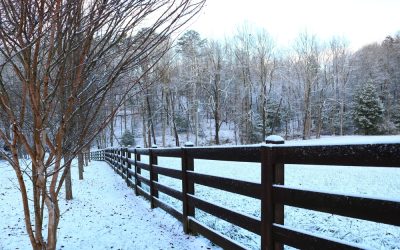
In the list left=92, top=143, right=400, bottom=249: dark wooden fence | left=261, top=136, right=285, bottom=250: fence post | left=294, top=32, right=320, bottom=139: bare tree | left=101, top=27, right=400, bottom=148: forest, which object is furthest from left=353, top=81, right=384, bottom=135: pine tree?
left=261, top=136, right=285, bottom=250: fence post

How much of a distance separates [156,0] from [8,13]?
3.47ft

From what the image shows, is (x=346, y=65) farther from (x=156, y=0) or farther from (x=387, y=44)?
(x=156, y=0)

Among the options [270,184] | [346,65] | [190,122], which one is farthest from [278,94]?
[270,184]

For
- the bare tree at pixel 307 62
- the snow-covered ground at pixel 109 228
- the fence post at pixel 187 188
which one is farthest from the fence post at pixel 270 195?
the bare tree at pixel 307 62

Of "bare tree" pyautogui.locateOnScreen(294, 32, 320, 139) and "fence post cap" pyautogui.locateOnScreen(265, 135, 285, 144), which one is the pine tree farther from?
"fence post cap" pyautogui.locateOnScreen(265, 135, 285, 144)

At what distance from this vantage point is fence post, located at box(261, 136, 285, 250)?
2930 mm

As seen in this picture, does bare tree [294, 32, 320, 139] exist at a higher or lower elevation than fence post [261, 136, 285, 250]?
higher

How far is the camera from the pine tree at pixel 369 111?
147ft

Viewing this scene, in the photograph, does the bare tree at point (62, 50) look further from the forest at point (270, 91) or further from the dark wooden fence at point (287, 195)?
the forest at point (270, 91)

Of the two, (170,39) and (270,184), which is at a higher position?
(170,39)

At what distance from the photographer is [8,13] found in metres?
2.55

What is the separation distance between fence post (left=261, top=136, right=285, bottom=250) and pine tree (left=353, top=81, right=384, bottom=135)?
46403 mm

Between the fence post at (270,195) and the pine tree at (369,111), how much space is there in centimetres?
4640

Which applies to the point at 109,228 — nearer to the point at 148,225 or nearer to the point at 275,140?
the point at 148,225
